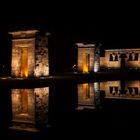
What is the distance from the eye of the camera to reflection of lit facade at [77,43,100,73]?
105 feet

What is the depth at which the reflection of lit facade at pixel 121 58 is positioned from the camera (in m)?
41.3

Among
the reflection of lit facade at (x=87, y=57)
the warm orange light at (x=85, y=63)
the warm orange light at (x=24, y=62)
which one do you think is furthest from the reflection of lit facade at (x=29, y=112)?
the warm orange light at (x=85, y=63)

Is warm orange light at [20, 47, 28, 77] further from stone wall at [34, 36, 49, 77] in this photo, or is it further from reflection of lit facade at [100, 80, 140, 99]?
reflection of lit facade at [100, 80, 140, 99]

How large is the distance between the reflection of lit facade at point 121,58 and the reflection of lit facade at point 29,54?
21.1m

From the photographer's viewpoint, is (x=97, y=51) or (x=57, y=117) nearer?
(x=57, y=117)

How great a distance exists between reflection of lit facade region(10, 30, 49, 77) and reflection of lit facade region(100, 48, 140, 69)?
21.1m

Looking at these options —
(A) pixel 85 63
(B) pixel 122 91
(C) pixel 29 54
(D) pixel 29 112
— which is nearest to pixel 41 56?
(C) pixel 29 54

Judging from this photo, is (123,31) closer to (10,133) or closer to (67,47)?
(67,47)

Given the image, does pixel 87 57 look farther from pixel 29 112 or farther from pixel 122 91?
pixel 29 112

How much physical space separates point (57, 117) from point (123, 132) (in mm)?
2275

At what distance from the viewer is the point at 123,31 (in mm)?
42312

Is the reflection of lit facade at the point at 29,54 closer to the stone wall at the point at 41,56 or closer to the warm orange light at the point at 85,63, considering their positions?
the stone wall at the point at 41,56

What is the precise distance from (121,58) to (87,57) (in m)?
10.9

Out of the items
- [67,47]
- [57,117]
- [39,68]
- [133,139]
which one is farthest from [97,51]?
[133,139]
